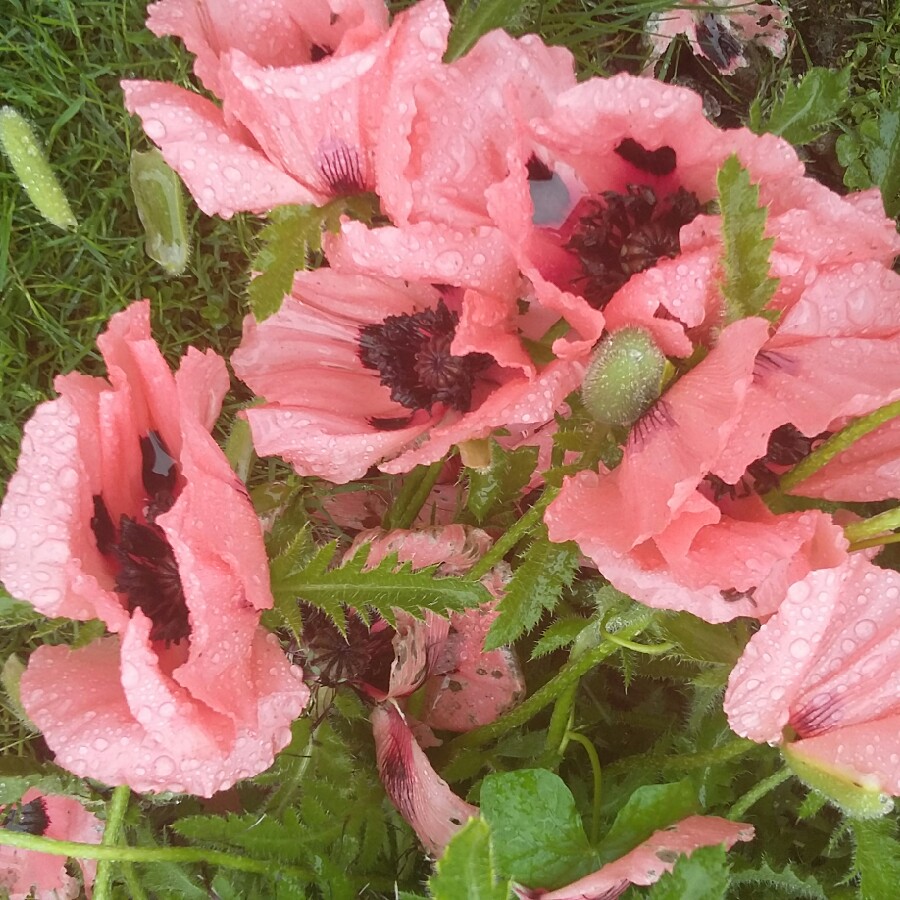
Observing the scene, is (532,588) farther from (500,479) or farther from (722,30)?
(722,30)

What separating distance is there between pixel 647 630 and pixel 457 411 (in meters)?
0.33

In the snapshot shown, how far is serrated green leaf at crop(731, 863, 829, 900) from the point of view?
1120 mm

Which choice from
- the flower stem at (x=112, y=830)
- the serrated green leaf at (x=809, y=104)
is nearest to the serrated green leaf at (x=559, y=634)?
the flower stem at (x=112, y=830)

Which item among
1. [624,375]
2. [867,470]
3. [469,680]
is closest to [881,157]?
[867,470]

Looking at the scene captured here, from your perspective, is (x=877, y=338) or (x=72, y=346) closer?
(x=877, y=338)

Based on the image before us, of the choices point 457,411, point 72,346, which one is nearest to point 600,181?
point 457,411

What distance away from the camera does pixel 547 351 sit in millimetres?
978

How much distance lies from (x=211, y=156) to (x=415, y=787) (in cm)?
72

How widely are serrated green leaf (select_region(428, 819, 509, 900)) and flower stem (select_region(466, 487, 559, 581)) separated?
32cm

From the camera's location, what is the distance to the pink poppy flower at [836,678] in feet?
2.84

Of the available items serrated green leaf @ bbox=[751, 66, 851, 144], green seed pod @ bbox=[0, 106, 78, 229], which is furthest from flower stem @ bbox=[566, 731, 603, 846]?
green seed pod @ bbox=[0, 106, 78, 229]

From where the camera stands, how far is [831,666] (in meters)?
0.91

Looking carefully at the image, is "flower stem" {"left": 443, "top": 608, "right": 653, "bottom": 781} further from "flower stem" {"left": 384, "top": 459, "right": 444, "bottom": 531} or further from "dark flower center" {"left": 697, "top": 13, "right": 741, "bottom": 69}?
"dark flower center" {"left": 697, "top": 13, "right": 741, "bottom": 69}

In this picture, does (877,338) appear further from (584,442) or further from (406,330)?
(406,330)
